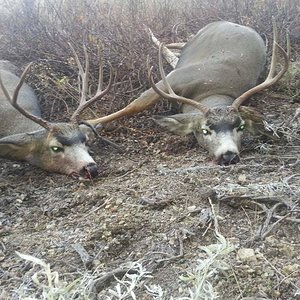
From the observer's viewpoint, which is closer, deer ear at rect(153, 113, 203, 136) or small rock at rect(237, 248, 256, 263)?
small rock at rect(237, 248, 256, 263)

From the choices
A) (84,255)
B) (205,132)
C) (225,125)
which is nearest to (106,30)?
(205,132)

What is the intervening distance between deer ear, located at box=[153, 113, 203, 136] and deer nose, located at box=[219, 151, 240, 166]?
2.31ft

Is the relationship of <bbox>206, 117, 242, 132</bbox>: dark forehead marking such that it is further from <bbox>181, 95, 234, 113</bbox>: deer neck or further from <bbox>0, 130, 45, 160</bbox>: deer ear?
<bbox>0, 130, 45, 160</bbox>: deer ear

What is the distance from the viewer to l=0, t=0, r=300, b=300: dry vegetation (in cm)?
255

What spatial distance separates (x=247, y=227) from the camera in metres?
3.11

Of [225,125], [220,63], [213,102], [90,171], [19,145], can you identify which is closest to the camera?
[90,171]

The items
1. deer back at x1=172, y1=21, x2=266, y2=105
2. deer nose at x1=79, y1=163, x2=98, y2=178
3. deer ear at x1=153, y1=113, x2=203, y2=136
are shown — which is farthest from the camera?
deer back at x1=172, y1=21, x2=266, y2=105

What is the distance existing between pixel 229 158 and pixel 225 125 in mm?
451

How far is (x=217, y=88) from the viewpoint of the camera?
19.8 ft

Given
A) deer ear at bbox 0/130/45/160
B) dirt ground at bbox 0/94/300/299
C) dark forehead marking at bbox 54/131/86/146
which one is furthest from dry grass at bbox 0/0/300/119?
dirt ground at bbox 0/94/300/299

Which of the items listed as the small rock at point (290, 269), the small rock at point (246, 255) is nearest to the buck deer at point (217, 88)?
the small rock at point (246, 255)

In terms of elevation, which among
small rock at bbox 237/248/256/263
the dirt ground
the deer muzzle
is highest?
small rock at bbox 237/248/256/263

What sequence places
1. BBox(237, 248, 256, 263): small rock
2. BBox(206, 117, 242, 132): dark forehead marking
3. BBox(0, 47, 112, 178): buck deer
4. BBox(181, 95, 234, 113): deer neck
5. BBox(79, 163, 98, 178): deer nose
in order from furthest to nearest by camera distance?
BBox(181, 95, 234, 113): deer neck, BBox(206, 117, 242, 132): dark forehead marking, BBox(0, 47, 112, 178): buck deer, BBox(79, 163, 98, 178): deer nose, BBox(237, 248, 256, 263): small rock

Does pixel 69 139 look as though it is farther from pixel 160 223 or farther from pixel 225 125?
pixel 160 223
